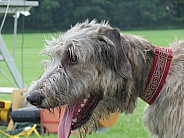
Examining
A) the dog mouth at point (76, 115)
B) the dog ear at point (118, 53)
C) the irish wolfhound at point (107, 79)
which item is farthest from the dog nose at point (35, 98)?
the dog ear at point (118, 53)

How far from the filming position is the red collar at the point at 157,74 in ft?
15.1

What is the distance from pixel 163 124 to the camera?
181 inches

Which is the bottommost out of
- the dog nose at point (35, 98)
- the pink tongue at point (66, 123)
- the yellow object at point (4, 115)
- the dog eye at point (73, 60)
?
the yellow object at point (4, 115)

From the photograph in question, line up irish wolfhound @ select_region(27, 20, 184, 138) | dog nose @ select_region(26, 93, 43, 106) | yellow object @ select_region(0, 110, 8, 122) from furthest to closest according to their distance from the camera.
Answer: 1. yellow object @ select_region(0, 110, 8, 122)
2. irish wolfhound @ select_region(27, 20, 184, 138)
3. dog nose @ select_region(26, 93, 43, 106)

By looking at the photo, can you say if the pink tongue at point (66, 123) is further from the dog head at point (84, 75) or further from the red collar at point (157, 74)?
the red collar at point (157, 74)

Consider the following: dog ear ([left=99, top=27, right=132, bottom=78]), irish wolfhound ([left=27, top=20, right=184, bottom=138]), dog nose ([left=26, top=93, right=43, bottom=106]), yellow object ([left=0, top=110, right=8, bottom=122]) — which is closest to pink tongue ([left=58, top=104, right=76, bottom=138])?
irish wolfhound ([left=27, top=20, right=184, bottom=138])

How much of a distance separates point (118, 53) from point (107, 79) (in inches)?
8.6

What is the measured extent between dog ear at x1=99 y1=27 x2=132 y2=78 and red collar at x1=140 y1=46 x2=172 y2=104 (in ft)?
0.82

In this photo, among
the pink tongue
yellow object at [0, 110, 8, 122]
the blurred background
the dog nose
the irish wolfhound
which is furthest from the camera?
the blurred background

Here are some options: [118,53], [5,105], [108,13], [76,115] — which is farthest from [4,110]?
[108,13]

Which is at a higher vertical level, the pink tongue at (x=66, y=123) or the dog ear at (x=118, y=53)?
the dog ear at (x=118, y=53)

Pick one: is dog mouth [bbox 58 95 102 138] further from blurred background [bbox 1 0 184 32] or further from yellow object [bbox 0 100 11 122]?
blurred background [bbox 1 0 184 32]

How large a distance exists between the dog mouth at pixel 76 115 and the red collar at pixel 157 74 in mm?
408

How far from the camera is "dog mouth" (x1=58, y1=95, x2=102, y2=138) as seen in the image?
451 centimetres
